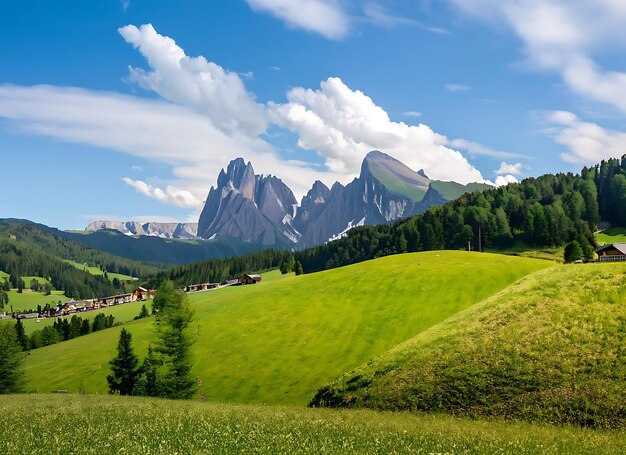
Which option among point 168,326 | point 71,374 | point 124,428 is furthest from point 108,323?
point 124,428

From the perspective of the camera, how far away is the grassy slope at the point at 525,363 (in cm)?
2738

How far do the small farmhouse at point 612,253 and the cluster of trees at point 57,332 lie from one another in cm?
15805

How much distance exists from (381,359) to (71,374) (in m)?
70.4

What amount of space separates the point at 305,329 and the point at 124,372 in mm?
31948

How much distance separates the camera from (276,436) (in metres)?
18.5

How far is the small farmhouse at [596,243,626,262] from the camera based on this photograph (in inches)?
4449

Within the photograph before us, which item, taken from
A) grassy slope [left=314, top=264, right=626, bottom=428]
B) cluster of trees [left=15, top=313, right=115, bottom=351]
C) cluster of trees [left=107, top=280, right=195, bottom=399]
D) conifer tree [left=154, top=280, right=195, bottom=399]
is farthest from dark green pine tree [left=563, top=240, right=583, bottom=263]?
cluster of trees [left=15, top=313, right=115, bottom=351]

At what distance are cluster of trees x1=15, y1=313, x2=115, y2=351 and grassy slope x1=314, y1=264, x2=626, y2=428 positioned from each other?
456 feet

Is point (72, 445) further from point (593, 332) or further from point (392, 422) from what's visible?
point (593, 332)

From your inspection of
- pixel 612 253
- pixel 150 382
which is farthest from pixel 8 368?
pixel 612 253

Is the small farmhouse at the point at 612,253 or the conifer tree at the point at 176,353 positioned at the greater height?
the small farmhouse at the point at 612,253

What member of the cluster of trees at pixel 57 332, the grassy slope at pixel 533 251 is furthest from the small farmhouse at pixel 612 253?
the cluster of trees at pixel 57 332

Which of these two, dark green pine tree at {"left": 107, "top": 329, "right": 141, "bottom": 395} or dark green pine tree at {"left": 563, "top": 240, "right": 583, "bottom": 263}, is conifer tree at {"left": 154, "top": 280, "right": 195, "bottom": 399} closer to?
dark green pine tree at {"left": 107, "top": 329, "right": 141, "bottom": 395}

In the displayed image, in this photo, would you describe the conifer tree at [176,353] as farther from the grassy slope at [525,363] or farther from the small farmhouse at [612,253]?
the small farmhouse at [612,253]
